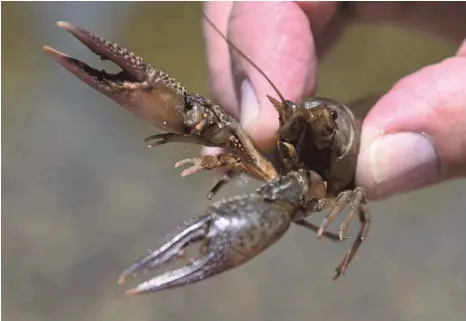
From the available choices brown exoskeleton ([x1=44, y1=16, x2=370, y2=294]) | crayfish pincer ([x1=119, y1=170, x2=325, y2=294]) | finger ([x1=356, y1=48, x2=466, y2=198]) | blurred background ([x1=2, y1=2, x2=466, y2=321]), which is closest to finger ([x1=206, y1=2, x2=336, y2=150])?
brown exoskeleton ([x1=44, y1=16, x2=370, y2=294])

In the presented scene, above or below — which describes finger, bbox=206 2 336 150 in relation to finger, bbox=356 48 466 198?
above

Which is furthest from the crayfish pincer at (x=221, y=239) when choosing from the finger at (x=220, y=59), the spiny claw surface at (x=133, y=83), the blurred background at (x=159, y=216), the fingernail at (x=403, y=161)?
the blurred background at (x=159, y=216)

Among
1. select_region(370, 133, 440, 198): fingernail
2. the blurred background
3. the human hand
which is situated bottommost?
the blurred background

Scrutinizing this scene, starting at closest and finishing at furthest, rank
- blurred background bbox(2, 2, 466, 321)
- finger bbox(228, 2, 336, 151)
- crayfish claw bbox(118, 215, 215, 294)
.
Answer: crayfish claw bbox(118, 215, 215, 294) < finger bbox(228, 2, 336, 151) < blurred background bbox(2, 2, 466, 321)

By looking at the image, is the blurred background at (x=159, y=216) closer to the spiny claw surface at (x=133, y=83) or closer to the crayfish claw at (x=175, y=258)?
the spiny claw surface at (x=133, y=83)

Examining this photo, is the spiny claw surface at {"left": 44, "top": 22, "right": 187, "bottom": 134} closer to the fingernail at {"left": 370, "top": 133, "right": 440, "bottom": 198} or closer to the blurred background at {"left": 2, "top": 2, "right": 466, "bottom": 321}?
the fingernail at {"left": 370, "top": 133, "right": 440, "bottom": 198}

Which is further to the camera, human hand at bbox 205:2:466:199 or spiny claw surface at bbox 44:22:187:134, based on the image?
human hand at bbox 205:2:466:199

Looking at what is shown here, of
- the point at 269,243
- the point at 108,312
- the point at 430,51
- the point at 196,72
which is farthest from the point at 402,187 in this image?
the point at 196,72
